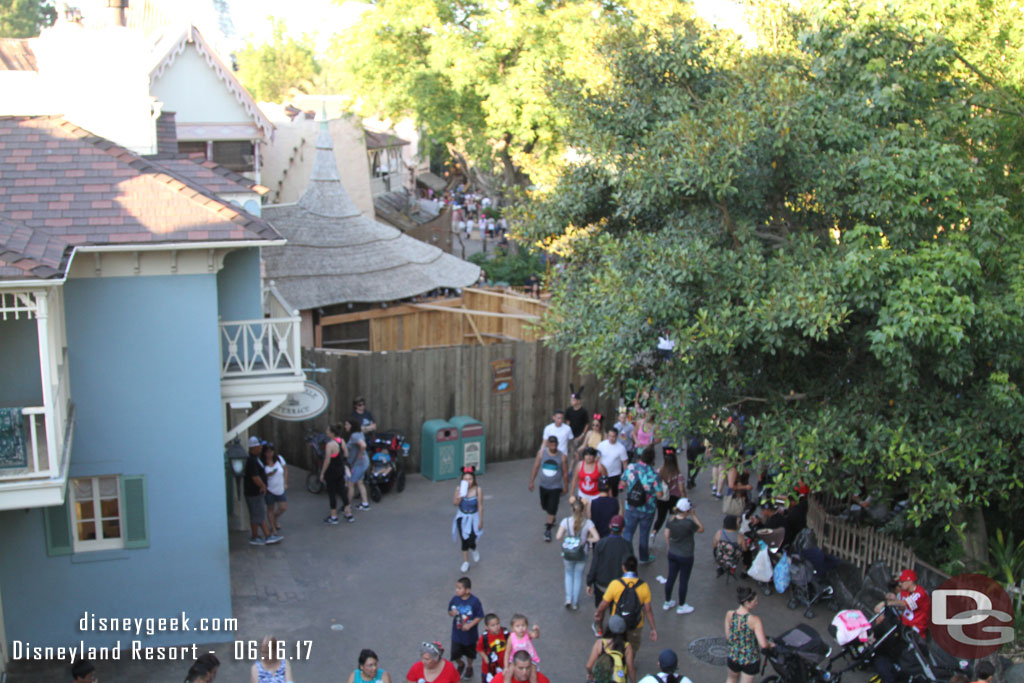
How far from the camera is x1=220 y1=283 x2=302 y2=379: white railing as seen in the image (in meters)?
12.0

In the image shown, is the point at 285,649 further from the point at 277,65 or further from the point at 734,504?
the point at 277,65

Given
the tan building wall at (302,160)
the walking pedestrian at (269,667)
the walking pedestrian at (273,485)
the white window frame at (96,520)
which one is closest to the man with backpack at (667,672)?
the walking pedestrian at (269,667)

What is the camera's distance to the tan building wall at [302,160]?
108 ft

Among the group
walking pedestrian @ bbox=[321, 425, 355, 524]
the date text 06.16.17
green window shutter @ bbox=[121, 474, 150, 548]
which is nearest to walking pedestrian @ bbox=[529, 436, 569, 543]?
walking pedestrian @ bbox=[321, 425, 355, 524]

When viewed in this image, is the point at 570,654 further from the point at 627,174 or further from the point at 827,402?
the point at 627,174

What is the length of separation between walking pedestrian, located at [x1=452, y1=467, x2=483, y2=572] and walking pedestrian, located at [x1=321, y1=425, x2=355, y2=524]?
2440mm

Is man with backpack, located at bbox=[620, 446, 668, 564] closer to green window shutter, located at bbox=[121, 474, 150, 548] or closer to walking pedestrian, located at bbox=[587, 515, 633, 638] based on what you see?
walking pedestrian, located at bbox=[587, 515, 633, 638]

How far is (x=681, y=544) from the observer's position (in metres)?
11.7

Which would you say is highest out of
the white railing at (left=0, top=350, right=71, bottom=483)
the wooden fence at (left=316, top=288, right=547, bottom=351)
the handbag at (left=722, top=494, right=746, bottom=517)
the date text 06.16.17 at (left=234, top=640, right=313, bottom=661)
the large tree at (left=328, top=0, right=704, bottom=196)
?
the large tree at (left=328, top=0, right=704, bottom=196)

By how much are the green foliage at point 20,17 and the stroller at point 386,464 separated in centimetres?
4553

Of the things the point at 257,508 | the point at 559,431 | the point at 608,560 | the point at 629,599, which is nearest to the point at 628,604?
the point at 629,599

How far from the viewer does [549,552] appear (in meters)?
14.0

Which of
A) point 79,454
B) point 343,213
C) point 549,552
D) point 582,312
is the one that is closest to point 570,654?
point 549,552

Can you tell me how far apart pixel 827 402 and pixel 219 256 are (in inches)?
279
